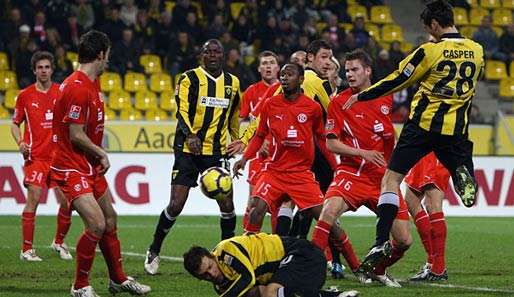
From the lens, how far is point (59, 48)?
2306cm

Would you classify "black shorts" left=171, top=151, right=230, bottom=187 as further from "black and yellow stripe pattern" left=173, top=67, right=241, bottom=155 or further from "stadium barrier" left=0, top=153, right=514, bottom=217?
"stadium barrier" left=0, top=153, right=514, bottom=217

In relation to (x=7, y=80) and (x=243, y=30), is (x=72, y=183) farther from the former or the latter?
(x=243, y=30)

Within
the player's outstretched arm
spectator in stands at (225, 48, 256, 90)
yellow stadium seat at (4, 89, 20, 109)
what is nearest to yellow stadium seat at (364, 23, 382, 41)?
spectator in stands at (225, 48, 256, 90)

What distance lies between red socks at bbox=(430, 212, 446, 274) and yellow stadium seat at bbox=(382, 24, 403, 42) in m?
16.7

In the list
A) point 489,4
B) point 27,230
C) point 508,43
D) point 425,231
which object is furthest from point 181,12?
point 425,231

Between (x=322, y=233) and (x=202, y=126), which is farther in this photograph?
(x=202, y=126)

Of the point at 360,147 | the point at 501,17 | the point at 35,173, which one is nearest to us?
the point at 360,147

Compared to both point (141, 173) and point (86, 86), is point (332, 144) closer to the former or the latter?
point (86, 86)

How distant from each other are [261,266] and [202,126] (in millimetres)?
3893

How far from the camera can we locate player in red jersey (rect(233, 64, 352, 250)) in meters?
11.0

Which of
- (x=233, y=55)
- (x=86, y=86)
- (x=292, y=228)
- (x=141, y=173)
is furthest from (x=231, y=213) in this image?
(x=233, y=55)

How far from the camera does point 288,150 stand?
36.7 ft

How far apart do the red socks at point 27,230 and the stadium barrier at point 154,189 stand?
5.53 meters

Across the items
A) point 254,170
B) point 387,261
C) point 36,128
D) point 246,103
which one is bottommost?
point 387,261
